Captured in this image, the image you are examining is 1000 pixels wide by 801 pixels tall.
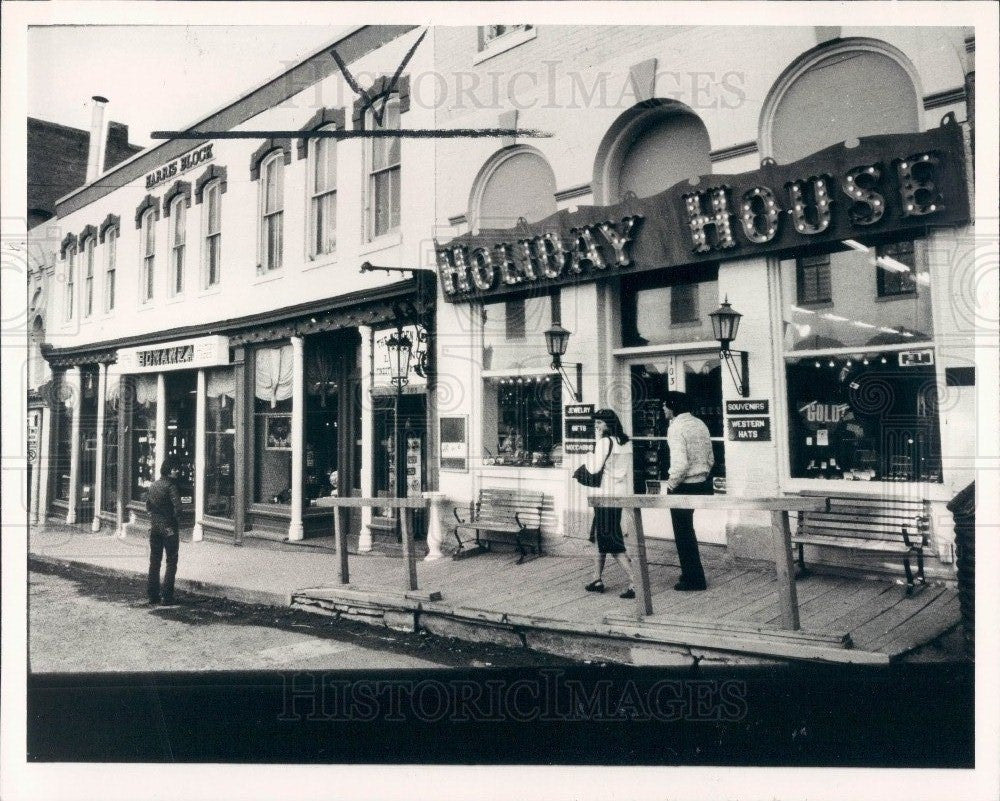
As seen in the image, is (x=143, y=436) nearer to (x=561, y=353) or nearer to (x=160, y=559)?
(x=160, y=559)

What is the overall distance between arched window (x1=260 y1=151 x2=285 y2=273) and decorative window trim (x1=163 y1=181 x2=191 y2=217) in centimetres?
83

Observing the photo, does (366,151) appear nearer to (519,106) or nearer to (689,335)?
(519,106)

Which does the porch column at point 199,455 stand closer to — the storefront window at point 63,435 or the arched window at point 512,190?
the storefront window at point 63,435

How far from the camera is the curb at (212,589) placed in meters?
6.50

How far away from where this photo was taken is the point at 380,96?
652 centimetres

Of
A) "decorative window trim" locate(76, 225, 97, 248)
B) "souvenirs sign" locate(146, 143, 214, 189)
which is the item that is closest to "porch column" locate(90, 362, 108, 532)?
"decorative window trim" locate(76, 225, 97, 248)

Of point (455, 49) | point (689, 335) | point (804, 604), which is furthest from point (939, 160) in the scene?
point (455, 49)

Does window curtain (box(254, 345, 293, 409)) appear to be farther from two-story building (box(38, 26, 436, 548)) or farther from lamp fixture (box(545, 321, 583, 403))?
lamp fixture (box(545, 321, 583, 403))

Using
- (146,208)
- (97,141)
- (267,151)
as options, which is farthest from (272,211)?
(97,141)

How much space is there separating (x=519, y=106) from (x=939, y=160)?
337 cm

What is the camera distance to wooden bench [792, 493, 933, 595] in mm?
5062

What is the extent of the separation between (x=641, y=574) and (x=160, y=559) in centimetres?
467

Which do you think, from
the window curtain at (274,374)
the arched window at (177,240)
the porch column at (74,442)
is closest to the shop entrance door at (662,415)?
the window curtain at (274,374)

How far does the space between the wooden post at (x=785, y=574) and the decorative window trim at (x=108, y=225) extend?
758cm
